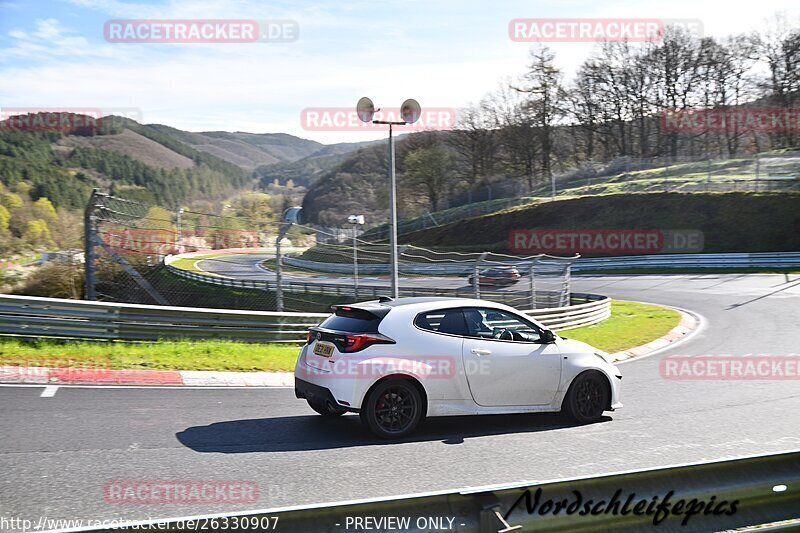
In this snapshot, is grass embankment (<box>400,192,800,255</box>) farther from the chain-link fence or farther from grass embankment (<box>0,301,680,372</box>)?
grass embankment (<box>0,301,680,372</box>)

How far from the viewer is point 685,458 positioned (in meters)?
7.32

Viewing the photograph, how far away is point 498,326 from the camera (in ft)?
28.9

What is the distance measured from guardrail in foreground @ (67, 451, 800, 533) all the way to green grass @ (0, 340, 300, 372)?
8529 millimetres

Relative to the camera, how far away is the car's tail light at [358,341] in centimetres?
789

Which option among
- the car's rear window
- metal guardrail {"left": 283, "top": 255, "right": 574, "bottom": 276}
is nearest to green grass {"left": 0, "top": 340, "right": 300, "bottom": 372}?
the car's rear window

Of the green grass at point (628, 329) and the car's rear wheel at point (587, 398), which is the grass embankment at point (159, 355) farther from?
the green grass at point (628, 329)

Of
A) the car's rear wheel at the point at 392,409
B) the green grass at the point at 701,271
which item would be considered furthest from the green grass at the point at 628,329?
the green grass at the point at 701,271

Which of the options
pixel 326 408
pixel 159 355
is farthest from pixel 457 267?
pixel 326 408

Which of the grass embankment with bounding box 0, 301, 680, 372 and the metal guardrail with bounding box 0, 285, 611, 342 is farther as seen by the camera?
the metal guardrail with bounding box 0, 285, 611, 342

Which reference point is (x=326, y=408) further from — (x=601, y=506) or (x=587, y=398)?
(x=601, y=506)

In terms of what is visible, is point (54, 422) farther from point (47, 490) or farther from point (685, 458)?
point (685, 458)

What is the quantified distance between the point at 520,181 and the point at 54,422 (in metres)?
65.3

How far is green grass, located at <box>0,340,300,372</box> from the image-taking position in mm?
11156

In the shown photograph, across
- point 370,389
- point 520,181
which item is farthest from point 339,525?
point 520,181
